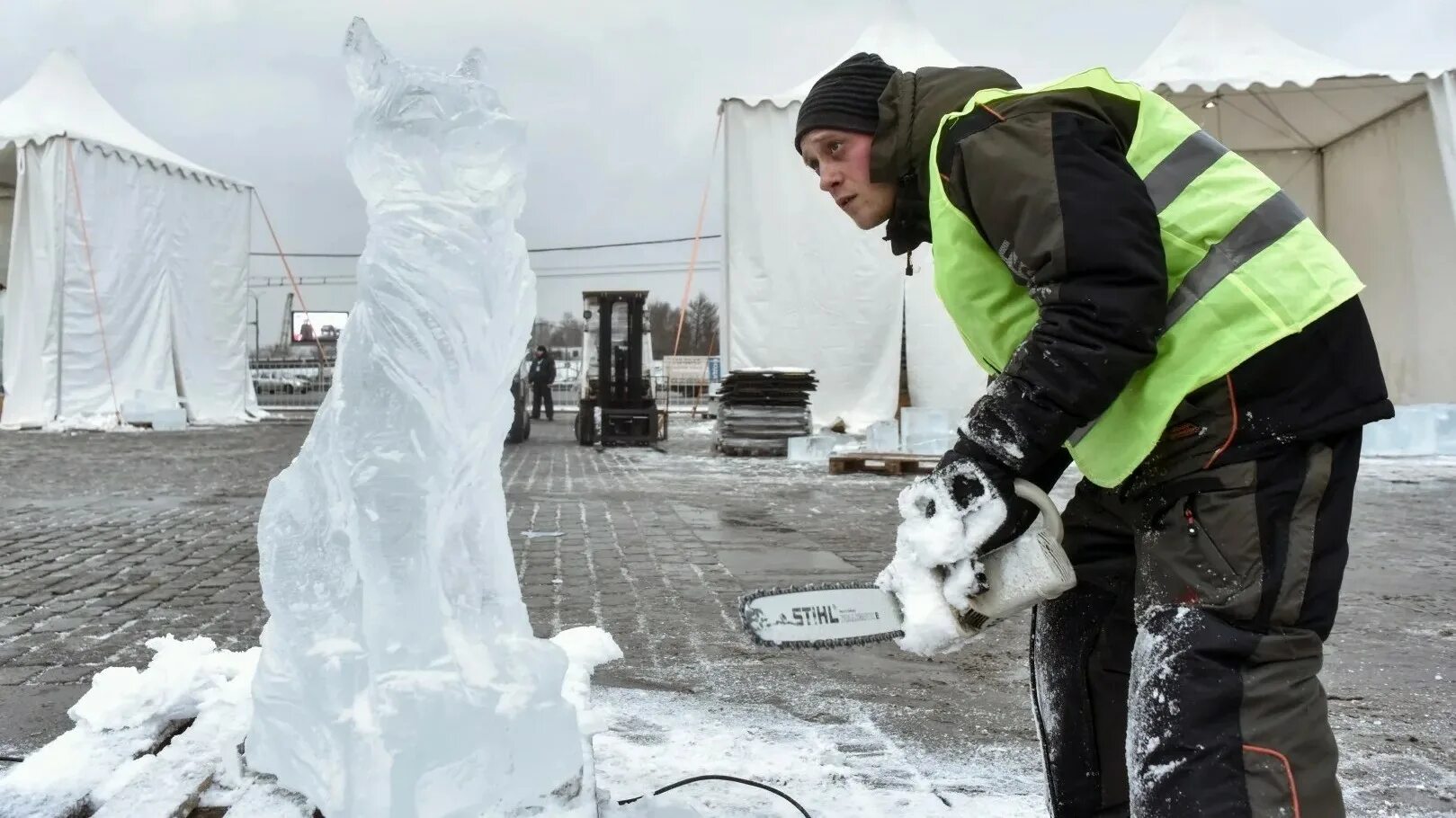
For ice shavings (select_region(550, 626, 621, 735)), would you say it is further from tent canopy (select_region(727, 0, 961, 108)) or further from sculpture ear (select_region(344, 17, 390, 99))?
tent canopy (select_region(727, 0, 961, 108))

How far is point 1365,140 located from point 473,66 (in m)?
16.7

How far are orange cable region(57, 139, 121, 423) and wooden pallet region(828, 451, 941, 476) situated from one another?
13654mm

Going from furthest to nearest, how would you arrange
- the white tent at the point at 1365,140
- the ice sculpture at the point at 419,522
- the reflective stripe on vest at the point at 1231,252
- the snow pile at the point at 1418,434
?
the white tent at the point at 1365,140, the snow pile at the point at 1418,434, the ice sculpture at the point at 419,522, the reflective stripe on vest at the point at 1231,252

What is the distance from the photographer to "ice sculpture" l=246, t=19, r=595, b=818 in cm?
178

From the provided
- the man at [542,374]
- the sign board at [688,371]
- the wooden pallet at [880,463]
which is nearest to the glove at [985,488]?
the wooden pallet at [880,463]

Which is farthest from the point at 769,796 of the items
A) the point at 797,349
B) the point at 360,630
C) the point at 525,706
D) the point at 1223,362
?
the point at 797,349

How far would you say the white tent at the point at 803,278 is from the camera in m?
13.5

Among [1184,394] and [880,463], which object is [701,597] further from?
[880,463]

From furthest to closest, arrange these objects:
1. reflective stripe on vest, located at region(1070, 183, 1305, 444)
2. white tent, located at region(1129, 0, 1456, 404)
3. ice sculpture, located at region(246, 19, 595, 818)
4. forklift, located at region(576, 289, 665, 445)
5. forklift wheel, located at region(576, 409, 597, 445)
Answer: forklift wheel, located at region(576, 409, 597, 445) < forklift, located at region(576, 289, 665, 445) < white tent, located at region(1129, 0, 1456, 404) < ice sculpture, located at region(246, 19, 595, 818) < reflective stripe on vest, located at region(1070, 183, 1305, 444)

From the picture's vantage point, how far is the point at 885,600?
1498mm

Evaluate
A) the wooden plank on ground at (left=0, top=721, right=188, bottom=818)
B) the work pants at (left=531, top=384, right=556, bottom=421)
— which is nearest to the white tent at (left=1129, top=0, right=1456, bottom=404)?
the wooden plank on ground at (left=0, top=721, right=188, bottom=818)

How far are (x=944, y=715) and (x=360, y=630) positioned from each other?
1.82 metres

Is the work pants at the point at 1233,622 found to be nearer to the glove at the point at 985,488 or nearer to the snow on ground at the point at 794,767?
the glove at the point at 985,488

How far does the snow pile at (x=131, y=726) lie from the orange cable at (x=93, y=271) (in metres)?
16.9
